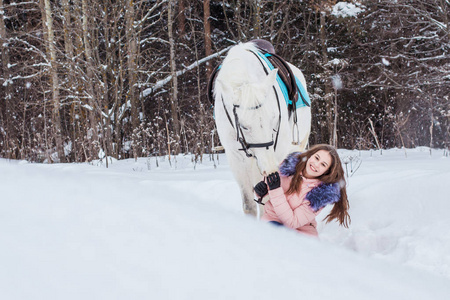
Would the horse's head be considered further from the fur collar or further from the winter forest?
the winter forest

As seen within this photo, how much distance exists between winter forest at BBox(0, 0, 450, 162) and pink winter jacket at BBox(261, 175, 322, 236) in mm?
5156

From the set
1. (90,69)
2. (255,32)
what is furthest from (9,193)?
(255,32)

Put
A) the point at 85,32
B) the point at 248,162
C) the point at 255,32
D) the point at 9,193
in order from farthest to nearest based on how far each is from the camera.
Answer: the point at 255,32
the point at 85,32
the point at 248,162
the point at 9,193

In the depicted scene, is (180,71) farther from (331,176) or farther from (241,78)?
(331,176)

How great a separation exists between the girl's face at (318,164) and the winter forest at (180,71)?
5.16 meters

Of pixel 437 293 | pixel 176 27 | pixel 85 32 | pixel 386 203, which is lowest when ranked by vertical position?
pixel 386 203

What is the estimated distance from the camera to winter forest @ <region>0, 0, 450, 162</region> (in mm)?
9523

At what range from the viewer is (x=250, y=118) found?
2451 mm

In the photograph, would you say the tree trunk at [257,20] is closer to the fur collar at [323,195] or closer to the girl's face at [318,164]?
the girl's face at [318,164]

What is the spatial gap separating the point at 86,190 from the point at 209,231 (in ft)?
0.78

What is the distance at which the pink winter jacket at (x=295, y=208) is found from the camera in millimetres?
2299

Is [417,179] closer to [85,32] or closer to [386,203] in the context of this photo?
[386,203]

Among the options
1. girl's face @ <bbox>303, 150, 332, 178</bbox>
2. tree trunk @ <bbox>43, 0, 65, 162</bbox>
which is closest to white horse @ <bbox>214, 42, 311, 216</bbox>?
girl's face @ <bbox>303, 150, 332, 178</bbox>

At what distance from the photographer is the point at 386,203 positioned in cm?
308
